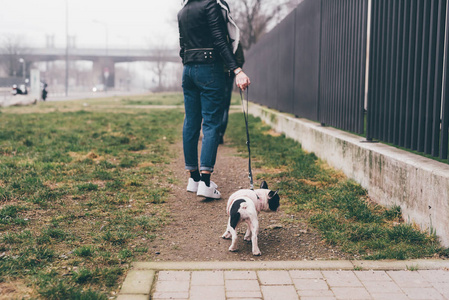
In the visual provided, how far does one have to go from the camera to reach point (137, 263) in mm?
2947

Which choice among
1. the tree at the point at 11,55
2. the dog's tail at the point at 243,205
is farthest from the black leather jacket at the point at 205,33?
the tree at the point at 11,55

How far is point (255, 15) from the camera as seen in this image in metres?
40.3

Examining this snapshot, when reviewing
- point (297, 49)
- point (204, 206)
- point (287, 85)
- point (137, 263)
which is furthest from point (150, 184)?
point (287, 85)

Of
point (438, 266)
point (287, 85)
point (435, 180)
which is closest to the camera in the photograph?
point (438, 266)

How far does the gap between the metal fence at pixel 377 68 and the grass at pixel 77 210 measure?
7.28 ft

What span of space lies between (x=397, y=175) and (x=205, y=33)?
2182mm

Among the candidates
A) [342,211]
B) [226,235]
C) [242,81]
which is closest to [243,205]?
[226,235]

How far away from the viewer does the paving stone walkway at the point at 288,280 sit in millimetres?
2518

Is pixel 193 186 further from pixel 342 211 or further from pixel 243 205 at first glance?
pixel 243 205

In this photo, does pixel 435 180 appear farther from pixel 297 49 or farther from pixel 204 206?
pixel 297 49

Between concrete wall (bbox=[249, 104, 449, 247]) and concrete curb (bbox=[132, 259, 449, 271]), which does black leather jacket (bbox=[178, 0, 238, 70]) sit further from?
concrete curb (bbox=[132, 259, 449, 271])

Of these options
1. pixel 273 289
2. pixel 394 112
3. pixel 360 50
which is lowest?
pixel 273 289

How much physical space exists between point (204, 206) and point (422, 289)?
90.4 inches

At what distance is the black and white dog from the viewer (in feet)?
10.5
